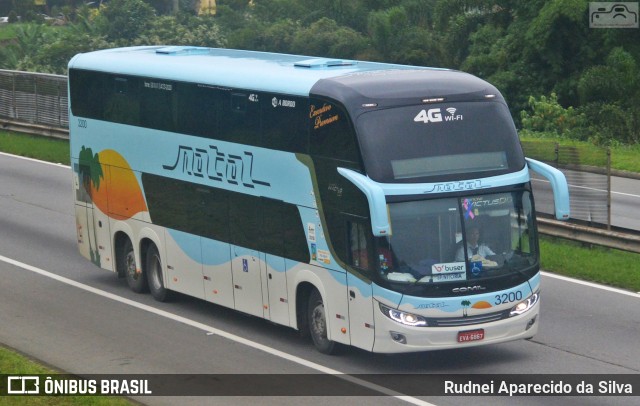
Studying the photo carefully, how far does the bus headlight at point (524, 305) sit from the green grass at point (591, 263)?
16.0 feet

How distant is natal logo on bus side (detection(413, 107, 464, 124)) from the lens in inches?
561

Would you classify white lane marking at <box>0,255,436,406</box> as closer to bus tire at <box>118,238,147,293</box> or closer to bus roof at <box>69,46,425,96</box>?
bus tire at <box>118,238,147,293</box>

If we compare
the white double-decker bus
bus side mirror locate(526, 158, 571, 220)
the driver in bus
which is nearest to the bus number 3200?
the white double-decker bus

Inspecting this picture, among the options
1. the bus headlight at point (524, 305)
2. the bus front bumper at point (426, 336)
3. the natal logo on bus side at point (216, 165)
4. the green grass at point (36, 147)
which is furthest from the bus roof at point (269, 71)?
the green grass at point (36, 147)

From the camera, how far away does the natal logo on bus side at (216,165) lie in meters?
16.3

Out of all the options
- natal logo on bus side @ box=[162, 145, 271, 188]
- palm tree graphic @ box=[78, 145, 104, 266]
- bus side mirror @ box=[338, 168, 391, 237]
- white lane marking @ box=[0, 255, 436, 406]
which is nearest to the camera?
bus side mirror @ box=[338, 168, 391, 237]

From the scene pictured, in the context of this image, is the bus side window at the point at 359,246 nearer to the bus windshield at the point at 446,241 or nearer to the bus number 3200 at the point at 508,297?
the bus windshield at the point at 446,241

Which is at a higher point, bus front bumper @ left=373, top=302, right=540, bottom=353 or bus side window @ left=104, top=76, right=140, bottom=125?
bus side window @ left=104, top=76, right=140, bottom=125

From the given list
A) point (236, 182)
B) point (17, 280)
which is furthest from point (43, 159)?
point (236, 182)

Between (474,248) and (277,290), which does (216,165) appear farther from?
(474,248)

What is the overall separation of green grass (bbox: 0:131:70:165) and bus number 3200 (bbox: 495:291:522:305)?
21.8 meters

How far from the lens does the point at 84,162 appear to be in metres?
20.5

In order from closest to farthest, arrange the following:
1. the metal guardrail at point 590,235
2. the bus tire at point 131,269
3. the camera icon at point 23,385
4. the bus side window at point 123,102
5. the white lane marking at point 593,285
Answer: the camera icon at point 23,385 < the white lane marking at point 593,285 < the bus side window at point 123,102 < the bus tire at point 131,269 < the metal guardrail at point 590,235

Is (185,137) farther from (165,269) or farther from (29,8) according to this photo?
(29,8)
